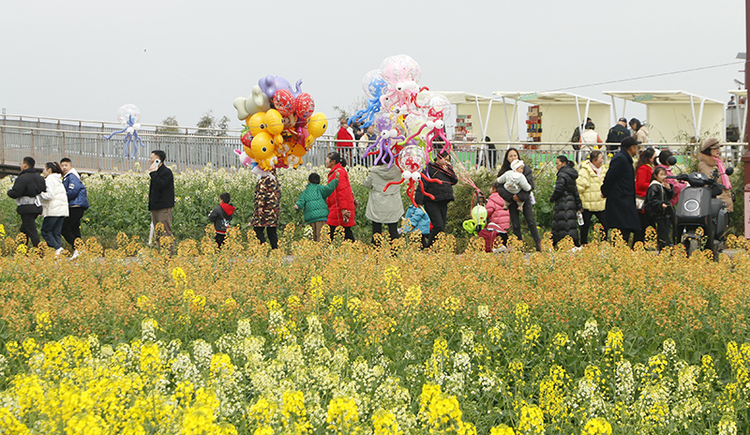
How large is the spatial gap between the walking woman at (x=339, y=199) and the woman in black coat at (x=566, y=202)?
3.18 meters

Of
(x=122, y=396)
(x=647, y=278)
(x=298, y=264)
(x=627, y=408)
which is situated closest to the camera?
(x=122, y=396)

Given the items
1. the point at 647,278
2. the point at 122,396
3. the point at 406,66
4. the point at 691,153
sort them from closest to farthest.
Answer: the point at 122,396, the point at 647,278, the point at 406,66, the point at 691,153

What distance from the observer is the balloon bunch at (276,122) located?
10.9 metres

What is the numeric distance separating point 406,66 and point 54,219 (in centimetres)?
613

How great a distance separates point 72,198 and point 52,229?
0.64 metres

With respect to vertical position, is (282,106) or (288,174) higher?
(282,106)

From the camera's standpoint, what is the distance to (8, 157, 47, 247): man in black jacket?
10.8m

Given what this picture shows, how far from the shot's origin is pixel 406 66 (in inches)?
414

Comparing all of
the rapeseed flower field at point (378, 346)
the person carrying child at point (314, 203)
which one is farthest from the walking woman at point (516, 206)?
the person carrying child at point (314, 203)

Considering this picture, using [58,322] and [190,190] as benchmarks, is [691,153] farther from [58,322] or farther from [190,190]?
[58,322]

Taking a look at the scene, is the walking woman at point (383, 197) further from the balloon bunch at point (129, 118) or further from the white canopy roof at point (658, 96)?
the white canopy roof at point (658, 96)

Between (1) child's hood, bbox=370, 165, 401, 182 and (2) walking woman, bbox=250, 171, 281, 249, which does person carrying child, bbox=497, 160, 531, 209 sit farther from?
(2) walking woman, bbox=250, 171, 281, 249

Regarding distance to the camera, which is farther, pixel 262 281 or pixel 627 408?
pixel 262 281

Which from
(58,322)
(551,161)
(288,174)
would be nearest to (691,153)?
(551,161)
